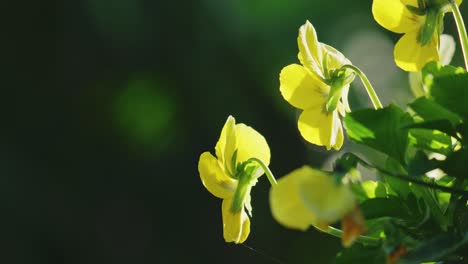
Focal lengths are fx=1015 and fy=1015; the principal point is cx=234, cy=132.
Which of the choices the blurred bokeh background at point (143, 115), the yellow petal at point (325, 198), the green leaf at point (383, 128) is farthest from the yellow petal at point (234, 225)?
the blurred bokeh background at point (143, 115)

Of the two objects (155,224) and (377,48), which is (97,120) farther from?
(377,48)

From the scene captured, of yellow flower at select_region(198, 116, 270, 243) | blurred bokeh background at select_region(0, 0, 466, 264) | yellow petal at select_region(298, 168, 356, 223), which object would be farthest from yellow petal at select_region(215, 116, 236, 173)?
blurred bokeh background at select_region(0, 0, 466, 264)

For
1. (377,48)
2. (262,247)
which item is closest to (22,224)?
(262,247)

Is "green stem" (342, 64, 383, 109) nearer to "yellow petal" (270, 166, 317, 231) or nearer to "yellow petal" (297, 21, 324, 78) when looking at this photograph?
"yellow petal" (297, 21, 324, 78)

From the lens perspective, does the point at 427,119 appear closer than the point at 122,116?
Yes

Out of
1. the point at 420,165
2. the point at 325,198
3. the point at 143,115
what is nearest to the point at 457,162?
the point at 420,165

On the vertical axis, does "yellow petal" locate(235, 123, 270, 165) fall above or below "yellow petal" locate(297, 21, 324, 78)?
below

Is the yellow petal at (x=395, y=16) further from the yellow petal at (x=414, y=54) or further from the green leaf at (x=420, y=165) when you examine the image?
the green leaf at (x=420, y=165)
